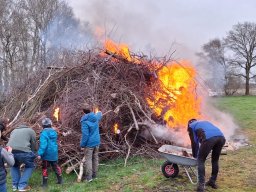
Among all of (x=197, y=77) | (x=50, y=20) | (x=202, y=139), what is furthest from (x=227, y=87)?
(x=202, y=139)

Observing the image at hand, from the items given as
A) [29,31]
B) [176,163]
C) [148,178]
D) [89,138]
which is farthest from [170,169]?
[29,31]

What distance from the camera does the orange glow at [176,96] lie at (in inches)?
445

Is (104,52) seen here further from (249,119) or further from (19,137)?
(249,119)

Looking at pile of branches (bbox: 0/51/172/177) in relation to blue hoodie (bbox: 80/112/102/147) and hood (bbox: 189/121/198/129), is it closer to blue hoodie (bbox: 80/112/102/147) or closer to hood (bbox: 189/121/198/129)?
blue hoodie (bbox: 80/112/102/147)

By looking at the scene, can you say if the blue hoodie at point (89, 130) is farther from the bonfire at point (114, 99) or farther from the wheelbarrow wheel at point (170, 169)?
the wheelbarrow wheel at point (170, 169)

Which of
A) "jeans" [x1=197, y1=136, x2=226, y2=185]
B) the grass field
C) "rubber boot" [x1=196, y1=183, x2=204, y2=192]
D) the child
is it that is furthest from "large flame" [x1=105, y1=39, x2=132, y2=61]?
the child

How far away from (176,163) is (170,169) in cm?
41

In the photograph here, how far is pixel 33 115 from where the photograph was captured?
1070cm

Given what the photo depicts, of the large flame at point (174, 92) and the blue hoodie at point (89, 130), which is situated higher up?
the large flame at point (174, 92)

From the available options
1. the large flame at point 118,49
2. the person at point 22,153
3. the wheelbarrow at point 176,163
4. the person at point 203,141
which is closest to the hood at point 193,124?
the person at point 203,141

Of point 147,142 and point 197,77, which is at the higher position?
point 197,77

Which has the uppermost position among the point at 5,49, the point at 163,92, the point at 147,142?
the point at 5,49

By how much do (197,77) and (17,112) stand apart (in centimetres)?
675

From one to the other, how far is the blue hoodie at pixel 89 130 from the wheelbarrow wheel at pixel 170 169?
64.8 inches
